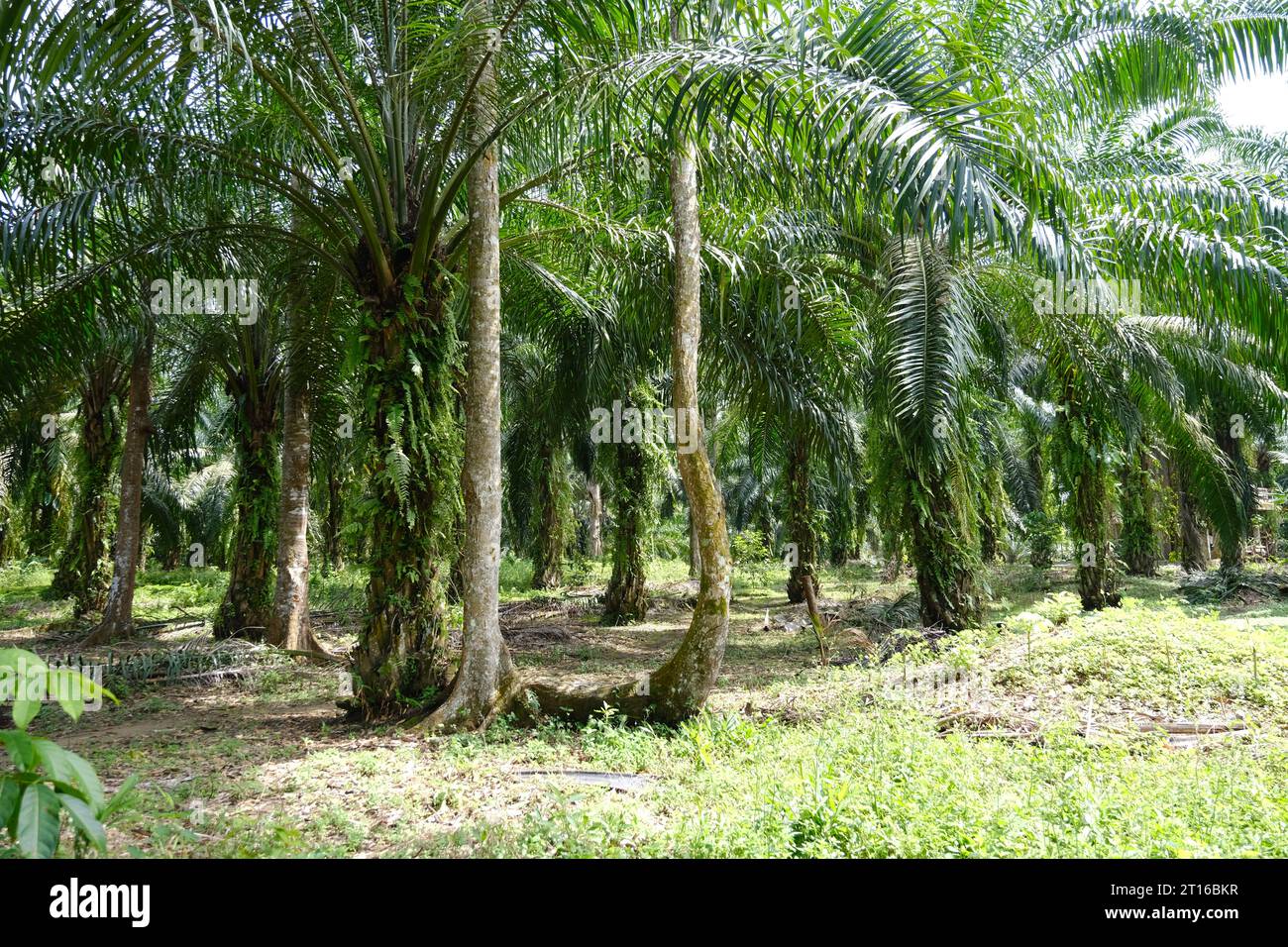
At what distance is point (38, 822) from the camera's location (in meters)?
2.06

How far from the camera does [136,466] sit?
434 inches

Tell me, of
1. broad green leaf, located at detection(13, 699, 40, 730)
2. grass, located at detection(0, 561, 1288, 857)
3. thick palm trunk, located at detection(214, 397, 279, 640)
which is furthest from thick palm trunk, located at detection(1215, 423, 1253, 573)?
broad green leaf, located at detection(13, 699, 40, 730)

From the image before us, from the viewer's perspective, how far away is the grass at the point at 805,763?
394 cm

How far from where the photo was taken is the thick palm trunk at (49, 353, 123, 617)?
12.9 meters

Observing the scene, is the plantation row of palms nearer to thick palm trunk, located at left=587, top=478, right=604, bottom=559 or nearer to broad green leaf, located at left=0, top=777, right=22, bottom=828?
broad green leaf, located at left=0, top=777, right=22, bottom=828

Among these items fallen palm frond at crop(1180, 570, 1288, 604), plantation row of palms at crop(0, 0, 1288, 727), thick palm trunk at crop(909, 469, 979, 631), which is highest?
plantation row of palms at crop(0, 0, 1288, 727)

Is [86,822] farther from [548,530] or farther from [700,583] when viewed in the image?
[548,530]

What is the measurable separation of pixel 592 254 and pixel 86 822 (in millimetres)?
7573

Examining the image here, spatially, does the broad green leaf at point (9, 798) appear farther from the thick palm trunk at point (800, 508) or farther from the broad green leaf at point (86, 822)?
the thick palm trunk at point (800, 508)

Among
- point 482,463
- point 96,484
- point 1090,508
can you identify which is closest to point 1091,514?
point 1090,508

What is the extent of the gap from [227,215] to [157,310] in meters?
1.19

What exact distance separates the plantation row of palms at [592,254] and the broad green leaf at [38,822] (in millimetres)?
3535

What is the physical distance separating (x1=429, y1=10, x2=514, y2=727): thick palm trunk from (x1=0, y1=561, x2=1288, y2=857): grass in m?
0.38
